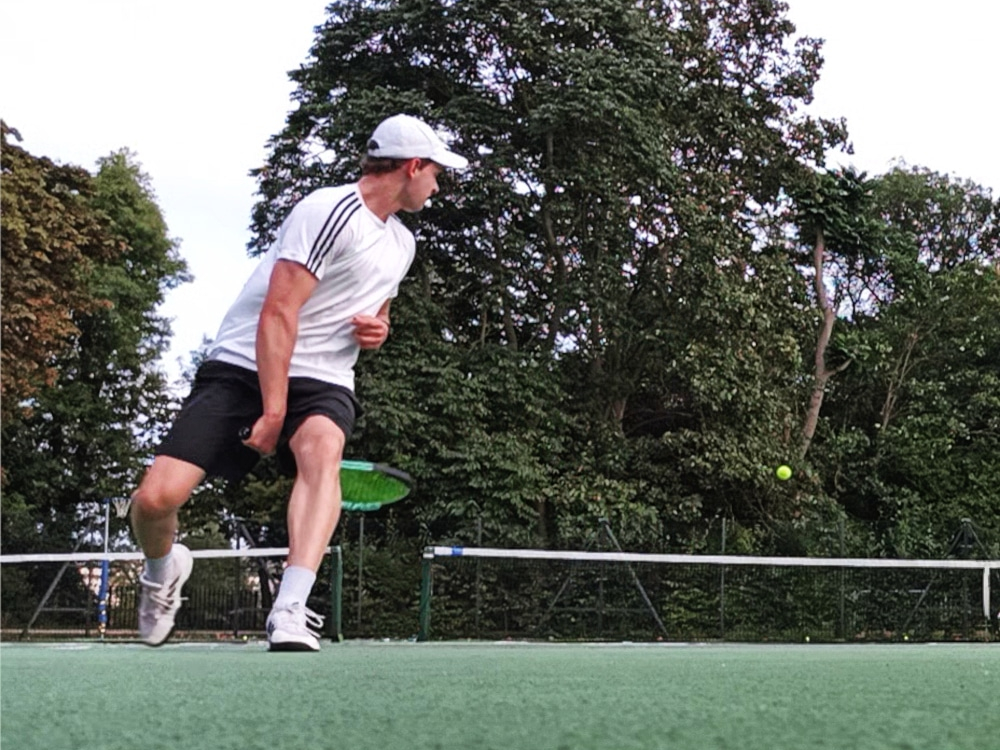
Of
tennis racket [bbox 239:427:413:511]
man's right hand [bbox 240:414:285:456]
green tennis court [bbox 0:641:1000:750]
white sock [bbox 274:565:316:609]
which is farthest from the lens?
tennis racket [bbox 239:427:413:511]

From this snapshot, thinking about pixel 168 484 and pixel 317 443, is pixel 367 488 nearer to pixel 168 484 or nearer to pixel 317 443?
pixel 317 443

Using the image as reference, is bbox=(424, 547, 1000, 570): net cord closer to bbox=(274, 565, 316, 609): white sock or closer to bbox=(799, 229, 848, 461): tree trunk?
bbox=(799, 229, 848, 461): tree trunk

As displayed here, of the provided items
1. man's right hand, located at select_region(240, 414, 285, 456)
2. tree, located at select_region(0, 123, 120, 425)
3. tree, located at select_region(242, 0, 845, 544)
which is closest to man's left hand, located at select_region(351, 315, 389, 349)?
man's right hand, located at select_region(240, 414, 285, 456)

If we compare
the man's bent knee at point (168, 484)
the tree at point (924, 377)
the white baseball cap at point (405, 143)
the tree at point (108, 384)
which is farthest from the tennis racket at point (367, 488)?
the tree at point (924, 377)

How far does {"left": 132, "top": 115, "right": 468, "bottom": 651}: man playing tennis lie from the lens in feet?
12.9

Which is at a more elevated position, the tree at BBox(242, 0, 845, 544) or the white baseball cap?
the tree at BBox(242, 0, 845, 544)

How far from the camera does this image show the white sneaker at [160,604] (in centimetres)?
440

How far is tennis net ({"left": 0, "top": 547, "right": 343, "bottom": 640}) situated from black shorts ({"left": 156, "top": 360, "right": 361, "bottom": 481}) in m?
11.7

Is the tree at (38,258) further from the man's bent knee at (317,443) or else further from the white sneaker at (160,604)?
the man's bent knee at (317,443)

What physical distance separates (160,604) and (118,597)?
509 inches

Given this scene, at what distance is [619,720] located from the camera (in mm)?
1955

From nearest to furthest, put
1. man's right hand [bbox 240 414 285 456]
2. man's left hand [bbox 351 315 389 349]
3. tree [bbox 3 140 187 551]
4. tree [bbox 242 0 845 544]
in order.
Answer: man's right hand [bbox 240 414 285 456] < man's left hand [bbox 351 315 389 349] < tree [bbox 242 0 845 544] < tree [bbox 3 140 187 551]

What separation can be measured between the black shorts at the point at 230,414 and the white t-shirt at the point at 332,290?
0.15 feet

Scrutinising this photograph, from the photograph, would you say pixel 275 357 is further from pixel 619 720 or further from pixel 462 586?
pixel 462 586
